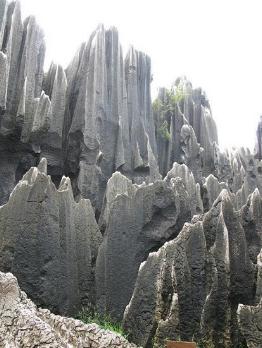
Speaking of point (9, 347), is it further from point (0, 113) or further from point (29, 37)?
point (29, 37)

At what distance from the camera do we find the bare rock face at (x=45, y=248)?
7.78m

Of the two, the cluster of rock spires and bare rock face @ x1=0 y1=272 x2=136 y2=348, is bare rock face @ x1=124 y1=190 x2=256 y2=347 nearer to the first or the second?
the cluster of rock spires

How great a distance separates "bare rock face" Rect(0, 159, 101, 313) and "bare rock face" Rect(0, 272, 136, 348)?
7.73 ft

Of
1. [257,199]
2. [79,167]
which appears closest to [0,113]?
[79,167]

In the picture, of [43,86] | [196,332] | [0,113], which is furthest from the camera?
[43,86]

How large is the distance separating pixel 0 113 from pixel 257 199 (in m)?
11.5

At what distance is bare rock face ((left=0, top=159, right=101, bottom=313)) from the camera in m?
7.78

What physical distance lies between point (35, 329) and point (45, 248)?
3529 millimetres

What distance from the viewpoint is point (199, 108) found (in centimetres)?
3023

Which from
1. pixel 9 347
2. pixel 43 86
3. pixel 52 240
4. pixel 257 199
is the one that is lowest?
pixel 9 347

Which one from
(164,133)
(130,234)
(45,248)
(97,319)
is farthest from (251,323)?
(164,133)

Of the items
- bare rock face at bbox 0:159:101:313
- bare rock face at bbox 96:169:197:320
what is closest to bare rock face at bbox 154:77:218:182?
bare rock face at bbox 96:169:197:320

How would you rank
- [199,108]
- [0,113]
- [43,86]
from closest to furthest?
1. [0,113]
2. [43,86]
3. [199,108]

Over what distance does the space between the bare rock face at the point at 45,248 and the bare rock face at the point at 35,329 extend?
2.36 m
